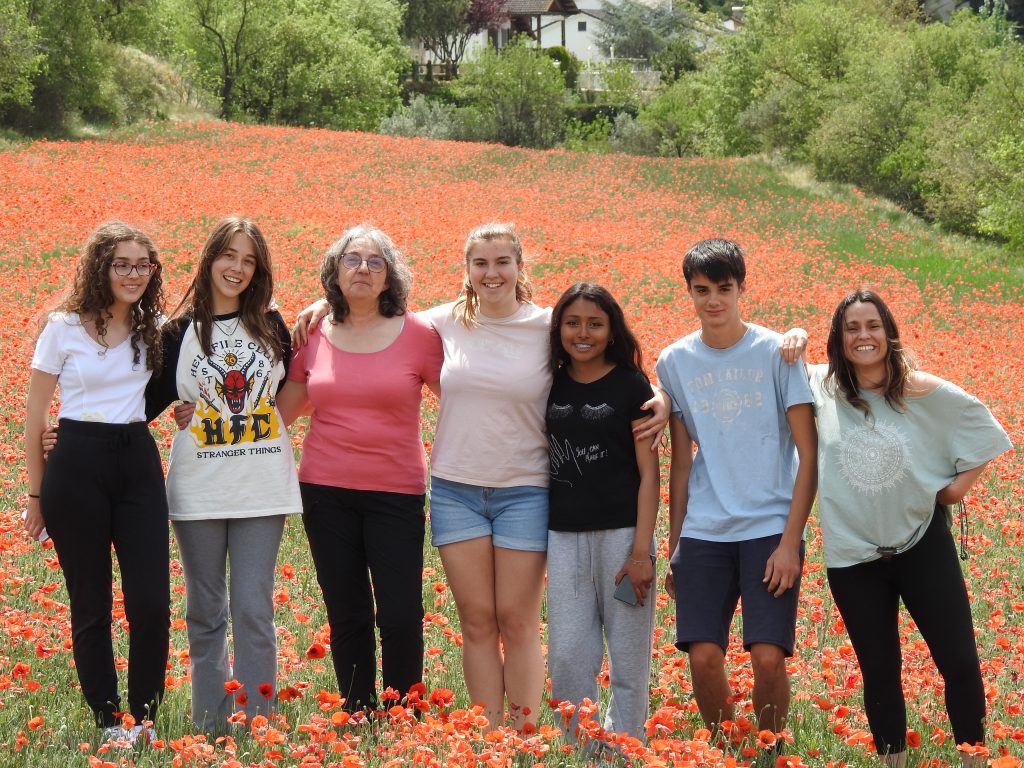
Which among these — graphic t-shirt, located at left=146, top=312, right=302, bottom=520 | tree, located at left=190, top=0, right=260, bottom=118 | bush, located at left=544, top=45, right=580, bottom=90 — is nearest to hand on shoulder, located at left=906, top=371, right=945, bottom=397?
graphic t-shirt, located at left=146, top=312, right=302, bottom=520

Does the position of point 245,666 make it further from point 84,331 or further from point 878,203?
point 878,203

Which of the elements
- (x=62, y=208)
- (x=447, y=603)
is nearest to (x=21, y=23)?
(x=62, y=208)

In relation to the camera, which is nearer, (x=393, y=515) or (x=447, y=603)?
(x=393, y=515)

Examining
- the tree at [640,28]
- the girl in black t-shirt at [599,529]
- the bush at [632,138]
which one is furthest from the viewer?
the tree at [640,28]

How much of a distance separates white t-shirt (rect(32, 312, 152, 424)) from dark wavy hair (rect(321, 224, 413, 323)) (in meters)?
0.85

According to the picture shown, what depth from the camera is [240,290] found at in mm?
4676

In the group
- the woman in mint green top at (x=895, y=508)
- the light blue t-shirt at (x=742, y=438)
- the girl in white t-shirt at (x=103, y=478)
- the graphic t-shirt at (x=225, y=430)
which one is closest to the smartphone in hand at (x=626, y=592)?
the light blue t-shirt at (x=742, y=438)

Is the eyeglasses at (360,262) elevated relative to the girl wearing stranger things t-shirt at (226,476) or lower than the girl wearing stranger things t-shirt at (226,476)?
elevated

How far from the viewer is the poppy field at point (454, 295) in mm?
3895

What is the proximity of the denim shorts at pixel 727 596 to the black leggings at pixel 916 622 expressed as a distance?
26 cm

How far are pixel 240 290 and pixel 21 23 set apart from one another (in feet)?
96.4

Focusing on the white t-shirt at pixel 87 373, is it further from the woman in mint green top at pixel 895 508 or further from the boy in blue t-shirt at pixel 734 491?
the woman in mint green top at pixel 895 508

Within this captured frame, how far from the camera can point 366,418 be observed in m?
4.63

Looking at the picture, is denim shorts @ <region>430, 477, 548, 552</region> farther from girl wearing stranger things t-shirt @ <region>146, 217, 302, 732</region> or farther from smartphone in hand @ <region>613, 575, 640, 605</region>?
girl wearing stranger things t-shirt @ <region>146, 217, 302, 732</region>
